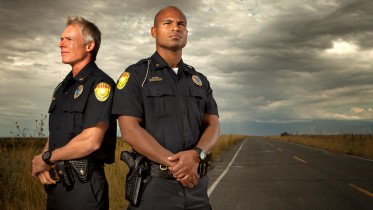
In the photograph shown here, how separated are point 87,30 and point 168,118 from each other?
105 centimetres

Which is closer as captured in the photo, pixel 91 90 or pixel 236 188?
pixel 91 90

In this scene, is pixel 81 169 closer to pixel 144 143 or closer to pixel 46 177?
pixel 46 177

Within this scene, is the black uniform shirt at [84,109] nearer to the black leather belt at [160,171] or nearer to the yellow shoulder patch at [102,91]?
the yellow shoulder patch at [102,91]

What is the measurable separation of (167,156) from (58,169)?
901 millimetres

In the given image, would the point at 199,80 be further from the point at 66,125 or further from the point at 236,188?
the point at 236,188

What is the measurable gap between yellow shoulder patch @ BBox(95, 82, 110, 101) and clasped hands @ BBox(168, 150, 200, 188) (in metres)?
0.78

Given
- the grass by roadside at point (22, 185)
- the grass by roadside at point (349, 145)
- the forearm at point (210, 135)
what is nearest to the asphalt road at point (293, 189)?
the grass by roadside at point (22, 185)

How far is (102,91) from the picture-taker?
2.85 m

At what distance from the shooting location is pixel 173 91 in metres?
2.75

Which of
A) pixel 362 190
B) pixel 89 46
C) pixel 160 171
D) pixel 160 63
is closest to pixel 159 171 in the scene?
pixel 160 171

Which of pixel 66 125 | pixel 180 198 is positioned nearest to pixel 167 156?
pixel 180 198

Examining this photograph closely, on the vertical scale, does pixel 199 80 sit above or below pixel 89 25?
below

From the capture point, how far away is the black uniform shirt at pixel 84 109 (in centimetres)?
280

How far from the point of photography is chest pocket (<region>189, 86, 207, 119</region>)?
2.83 meters
